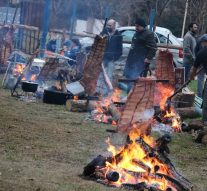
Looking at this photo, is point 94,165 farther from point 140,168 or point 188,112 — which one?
point 188,112

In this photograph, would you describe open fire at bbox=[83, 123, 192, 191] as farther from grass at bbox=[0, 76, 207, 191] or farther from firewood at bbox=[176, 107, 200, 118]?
firewood at bbox=[176, 107, 200, 118]

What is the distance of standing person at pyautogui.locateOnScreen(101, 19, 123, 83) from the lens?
48.2 feet

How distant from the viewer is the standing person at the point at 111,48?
14.7 metres

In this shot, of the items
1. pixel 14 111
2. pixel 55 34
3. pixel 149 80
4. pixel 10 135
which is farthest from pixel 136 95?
pixel 55 34

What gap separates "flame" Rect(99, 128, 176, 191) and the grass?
0.28 meters

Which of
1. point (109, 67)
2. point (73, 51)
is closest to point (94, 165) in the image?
point (109, 67)

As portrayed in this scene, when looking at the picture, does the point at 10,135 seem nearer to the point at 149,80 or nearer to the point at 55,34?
the point at 149,80

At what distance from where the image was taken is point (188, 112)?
12.9m

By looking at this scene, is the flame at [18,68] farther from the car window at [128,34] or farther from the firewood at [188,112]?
the car window at [128,34]

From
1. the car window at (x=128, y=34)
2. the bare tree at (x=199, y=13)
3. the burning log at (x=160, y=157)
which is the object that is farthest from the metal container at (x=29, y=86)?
the bare tree at (x=199, y=13)

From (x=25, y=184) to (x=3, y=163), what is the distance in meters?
1.01

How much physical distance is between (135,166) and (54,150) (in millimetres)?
1837

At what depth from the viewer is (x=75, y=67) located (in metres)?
15.1

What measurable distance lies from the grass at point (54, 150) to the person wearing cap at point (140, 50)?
2.21 m
